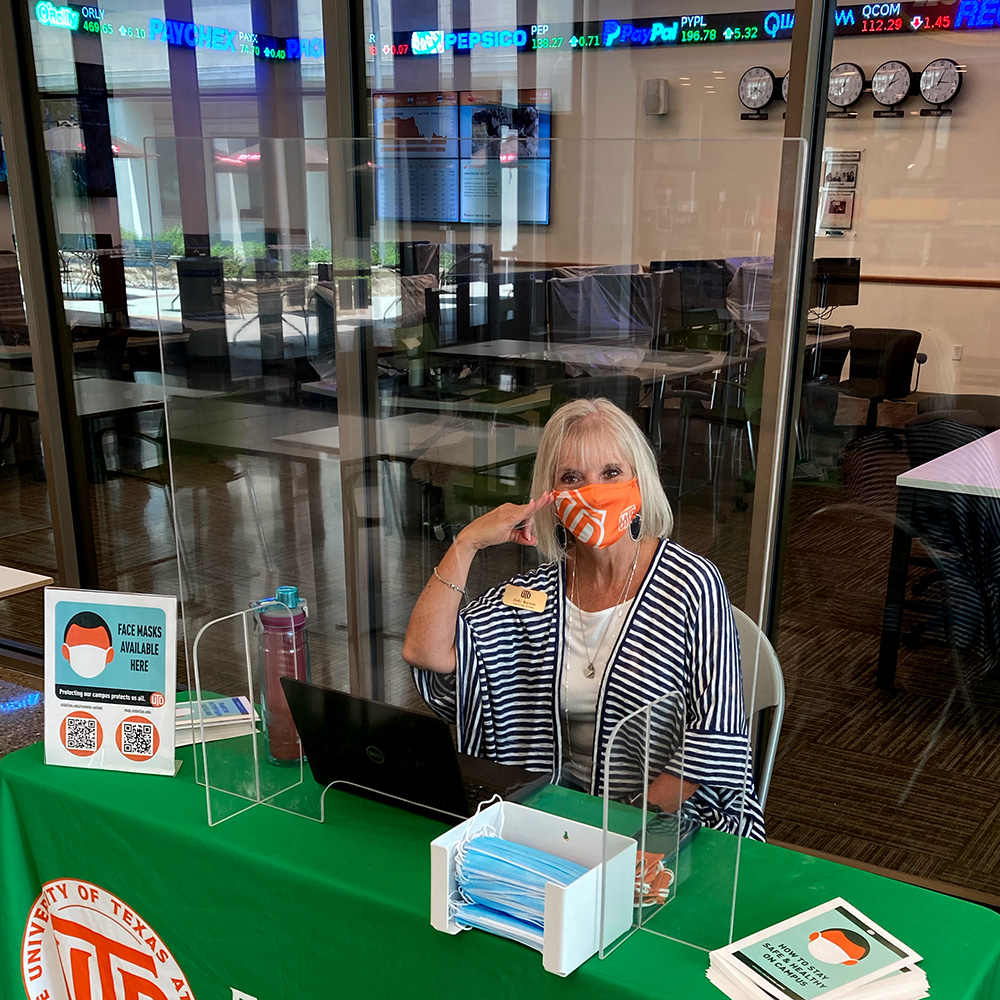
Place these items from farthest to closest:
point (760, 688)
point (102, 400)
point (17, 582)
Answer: point (102, 400) < point (17, 582) < point (760, 688)

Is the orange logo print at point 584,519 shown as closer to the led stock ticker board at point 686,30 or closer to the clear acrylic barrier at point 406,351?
the clear acrylic barrier at point 406,351

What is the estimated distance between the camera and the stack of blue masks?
1.13 metres

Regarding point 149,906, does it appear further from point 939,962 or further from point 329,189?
point 329,189

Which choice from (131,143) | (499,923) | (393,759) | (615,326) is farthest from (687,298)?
(131,143)

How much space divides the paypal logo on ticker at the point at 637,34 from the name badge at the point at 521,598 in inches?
53.1

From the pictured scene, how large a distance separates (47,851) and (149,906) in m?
0.23

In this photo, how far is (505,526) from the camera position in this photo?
1.59m

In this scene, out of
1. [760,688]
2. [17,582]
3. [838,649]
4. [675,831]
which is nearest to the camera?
[675,831]

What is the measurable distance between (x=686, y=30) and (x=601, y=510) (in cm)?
129

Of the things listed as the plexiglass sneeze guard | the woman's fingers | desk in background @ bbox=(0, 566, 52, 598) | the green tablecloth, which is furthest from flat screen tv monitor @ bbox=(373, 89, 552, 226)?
desk in background @ bbox=(0, 566, 52, 598)

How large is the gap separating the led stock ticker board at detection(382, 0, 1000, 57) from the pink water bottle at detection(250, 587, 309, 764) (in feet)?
5.00

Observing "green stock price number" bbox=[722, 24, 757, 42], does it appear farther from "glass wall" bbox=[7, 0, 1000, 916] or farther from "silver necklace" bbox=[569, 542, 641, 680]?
"silver necklace" bbox=[569, 542, 641, 680]

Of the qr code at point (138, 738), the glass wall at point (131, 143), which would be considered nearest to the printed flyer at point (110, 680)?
the qr code at point (138, 738)

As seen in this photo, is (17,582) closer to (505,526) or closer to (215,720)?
(215,720)
